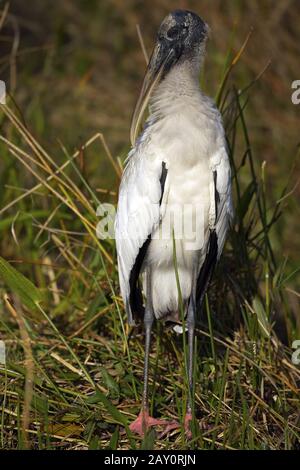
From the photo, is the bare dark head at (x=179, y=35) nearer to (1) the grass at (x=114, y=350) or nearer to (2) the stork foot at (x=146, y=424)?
(1) the grass at (x=114, y=350)

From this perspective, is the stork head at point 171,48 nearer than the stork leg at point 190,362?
No

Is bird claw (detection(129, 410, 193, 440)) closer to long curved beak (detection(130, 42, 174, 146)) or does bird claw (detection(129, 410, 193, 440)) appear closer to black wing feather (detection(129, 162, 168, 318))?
black wing feather (detection(129, 162, 168, 318))

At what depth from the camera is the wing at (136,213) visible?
10.9 feet

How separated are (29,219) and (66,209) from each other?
0.18 meters

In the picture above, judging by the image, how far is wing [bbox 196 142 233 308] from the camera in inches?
132

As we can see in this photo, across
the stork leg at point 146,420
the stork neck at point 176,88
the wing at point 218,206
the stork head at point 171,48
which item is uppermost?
the stork head at point 171,48

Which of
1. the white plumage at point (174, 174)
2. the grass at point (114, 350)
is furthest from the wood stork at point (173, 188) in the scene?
the grass at point (114, 350)

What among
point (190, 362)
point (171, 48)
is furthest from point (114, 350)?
point (171, 48)

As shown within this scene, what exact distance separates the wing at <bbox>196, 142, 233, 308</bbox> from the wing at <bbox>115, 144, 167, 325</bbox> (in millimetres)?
185

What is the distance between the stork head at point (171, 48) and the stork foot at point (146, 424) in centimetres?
100

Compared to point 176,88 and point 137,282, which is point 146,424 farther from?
point 176,88

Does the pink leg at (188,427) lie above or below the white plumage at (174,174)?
below

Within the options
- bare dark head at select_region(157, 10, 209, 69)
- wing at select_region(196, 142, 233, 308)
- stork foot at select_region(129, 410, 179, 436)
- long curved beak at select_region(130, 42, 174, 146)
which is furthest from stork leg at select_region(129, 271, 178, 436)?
bare dark head at select_region(157, 10, 209, 69)

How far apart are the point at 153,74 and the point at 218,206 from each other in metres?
0.56
